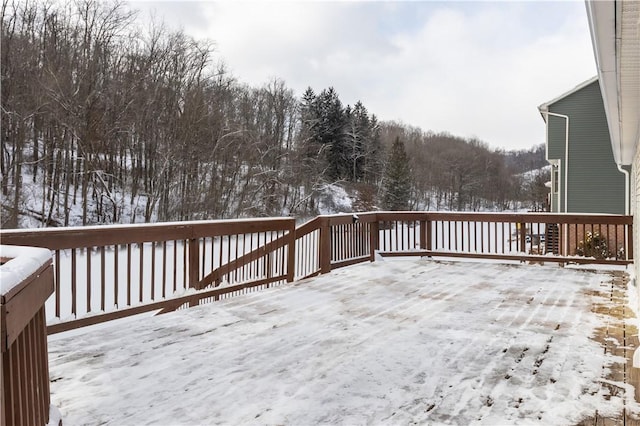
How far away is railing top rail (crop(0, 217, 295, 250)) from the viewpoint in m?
3.08

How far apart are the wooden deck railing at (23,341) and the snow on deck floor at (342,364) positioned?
0.59 m

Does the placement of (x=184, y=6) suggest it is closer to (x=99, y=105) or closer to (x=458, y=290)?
(x=99, y=105)

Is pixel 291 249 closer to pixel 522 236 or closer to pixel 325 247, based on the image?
pixel 325 247

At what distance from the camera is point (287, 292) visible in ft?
16.5

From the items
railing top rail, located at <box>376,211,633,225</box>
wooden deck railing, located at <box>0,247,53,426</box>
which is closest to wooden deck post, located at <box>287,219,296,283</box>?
railing top rail, located at <box>376,211,633,225</box>

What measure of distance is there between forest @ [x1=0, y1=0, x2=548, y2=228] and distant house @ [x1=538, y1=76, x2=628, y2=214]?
44.7ft

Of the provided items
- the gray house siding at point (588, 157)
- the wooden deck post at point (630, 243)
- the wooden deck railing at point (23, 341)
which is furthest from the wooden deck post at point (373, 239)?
the gray house siding at point (588, 157)

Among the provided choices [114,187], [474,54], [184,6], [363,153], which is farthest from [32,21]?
[363,153]

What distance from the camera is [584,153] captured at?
42.3 ft

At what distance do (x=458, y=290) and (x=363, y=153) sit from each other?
29.1 meters

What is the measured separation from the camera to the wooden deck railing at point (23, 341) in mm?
1103

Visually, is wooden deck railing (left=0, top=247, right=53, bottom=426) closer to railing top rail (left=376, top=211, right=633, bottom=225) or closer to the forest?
railing top rail (left=376, top=211, right=633, bottom=225)

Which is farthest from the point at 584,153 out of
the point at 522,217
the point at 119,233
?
the point at 119,233

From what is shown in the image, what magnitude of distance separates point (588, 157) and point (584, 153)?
0.17 meters
